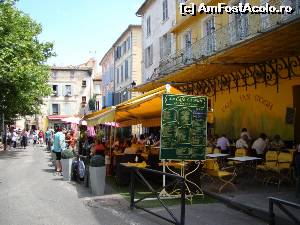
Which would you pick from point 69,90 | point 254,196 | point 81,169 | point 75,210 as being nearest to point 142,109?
point 81,169

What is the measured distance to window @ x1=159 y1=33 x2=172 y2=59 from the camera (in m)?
26.2

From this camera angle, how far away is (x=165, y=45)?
27031 mm

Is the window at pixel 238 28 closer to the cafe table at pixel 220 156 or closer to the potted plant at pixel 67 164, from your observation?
the cafe table at pixel 220 156

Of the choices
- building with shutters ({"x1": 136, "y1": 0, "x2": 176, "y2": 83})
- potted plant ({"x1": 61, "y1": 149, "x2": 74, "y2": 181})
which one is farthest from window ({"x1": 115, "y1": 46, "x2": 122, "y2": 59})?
potted plant ({"x1": 61, "y1": 149, "x2": 74, "y2": 181})

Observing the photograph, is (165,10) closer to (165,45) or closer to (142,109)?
(165,45)

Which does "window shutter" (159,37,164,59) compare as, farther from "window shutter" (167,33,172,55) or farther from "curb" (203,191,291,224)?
"curb" (203,191,291,224)

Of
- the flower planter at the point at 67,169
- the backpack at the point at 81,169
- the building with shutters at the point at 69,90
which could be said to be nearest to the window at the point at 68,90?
the building with shutters at the point at 69,90

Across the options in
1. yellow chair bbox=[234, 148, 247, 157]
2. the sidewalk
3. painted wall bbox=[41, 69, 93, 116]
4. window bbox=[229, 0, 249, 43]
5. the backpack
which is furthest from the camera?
painted wall bbox=[41, 69, 93, 116]

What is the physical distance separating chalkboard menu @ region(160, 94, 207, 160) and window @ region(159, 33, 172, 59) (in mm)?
16602

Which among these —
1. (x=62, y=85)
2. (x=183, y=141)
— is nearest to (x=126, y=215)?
(x=183, y=141)

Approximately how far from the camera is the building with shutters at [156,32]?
25922mm

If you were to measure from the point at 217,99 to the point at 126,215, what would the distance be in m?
12.0

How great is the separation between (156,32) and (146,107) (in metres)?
17.3

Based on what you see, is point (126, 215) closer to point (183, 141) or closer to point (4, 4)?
point (183, 141)
